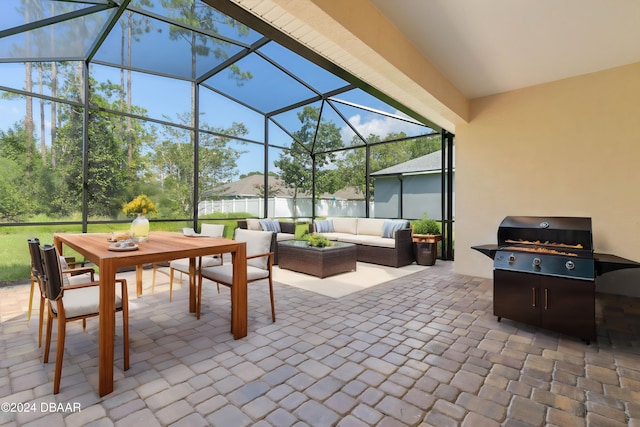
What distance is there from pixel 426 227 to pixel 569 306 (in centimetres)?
368

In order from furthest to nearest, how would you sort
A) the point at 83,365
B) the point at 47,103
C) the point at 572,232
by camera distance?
the point at 47,103, the point at 572,232, the point at 83,365

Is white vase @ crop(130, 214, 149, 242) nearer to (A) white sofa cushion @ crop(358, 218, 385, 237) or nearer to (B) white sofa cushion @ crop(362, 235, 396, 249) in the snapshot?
(B) white sofa cushion @ crop(362, 235, 396, 249)

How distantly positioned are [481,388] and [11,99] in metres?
6.92

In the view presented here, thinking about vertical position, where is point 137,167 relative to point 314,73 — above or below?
below

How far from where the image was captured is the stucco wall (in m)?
3.90

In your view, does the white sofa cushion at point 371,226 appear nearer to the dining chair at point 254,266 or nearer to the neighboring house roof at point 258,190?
the neighboring house roof at point 258,190

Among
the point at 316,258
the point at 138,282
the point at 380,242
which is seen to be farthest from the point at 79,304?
the point at 380,242

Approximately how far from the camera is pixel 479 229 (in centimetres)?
507

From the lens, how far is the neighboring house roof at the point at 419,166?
7035 mm

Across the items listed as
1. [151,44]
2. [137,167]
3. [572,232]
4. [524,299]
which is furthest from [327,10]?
[137,167]

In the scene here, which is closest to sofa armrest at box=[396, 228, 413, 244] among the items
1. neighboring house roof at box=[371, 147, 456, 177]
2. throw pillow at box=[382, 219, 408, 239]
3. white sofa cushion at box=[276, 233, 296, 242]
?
throw pillow at box=[382, 219, 408, 239]

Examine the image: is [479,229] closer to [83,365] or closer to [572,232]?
[572,232]

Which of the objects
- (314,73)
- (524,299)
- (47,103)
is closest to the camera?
(524,299)

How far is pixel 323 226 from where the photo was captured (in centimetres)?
777
